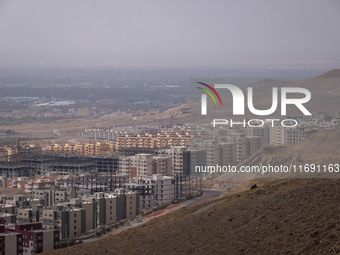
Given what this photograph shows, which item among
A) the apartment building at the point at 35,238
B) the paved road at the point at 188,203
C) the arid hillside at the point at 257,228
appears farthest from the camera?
the paved road at the point at 188,203

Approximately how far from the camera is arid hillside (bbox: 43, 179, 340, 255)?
5914 millimetres

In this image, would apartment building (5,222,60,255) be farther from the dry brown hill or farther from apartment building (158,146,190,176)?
apartment building (158,146,190,176)

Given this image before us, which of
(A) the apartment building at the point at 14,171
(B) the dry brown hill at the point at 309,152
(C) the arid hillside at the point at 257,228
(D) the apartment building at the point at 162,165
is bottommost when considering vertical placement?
(A) the apartment building at the point at 14,171

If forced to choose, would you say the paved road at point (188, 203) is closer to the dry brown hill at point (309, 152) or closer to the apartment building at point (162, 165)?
the dry brown hill at point (309, 152)

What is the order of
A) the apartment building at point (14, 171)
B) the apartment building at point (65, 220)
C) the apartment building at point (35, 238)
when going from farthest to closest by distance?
the apartment building at point (14, 171)
the apartment building at point (65, 220)
the apartment building at point (35, 238)

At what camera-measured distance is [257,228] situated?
6473mm

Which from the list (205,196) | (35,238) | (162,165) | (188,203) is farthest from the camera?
(162,165)

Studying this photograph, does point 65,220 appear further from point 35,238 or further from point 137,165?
point 137,165

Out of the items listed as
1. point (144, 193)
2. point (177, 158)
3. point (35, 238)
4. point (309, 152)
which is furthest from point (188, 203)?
point (177, 158)

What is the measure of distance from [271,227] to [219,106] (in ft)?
8.09

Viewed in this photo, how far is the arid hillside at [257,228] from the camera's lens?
19.4 feet

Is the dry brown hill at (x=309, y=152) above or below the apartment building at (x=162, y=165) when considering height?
above

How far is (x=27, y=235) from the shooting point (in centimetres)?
907

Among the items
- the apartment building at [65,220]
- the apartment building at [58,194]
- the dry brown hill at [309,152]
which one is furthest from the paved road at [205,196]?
the dry brown hill at [309,152]
